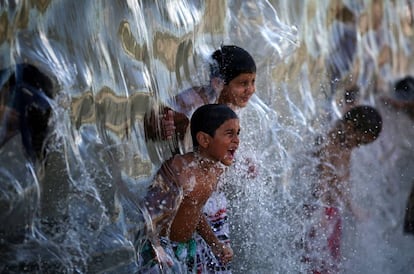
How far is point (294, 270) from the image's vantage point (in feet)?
12.1

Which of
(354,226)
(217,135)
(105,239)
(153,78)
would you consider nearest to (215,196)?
(217,135)

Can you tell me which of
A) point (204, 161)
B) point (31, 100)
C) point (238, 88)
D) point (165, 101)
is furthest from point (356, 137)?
point (31, 100)

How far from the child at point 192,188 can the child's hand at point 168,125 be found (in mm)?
226

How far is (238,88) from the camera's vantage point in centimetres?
349

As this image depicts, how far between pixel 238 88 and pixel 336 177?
712 millimetres

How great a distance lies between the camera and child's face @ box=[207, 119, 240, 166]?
319cm

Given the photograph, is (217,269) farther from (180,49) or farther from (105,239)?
(180,49)

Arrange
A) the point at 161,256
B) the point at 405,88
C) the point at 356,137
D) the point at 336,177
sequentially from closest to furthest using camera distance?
1. the point at 161,256
2. the point at 336,177
3. the point at 356,137
4. the point at 405,88

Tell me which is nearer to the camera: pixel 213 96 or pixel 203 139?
pixel 203 139

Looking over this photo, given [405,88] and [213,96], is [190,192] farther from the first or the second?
[405,88]

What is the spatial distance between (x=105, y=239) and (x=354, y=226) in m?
1.30

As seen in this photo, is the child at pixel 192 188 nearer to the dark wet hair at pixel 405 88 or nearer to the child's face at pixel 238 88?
the child's face at pixel 238 88

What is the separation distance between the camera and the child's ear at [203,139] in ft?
10.5

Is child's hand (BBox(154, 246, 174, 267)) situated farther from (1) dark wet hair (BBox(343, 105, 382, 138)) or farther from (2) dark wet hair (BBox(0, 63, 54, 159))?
(1) dark wet hair (BBox(343, 105, 382, 138))
